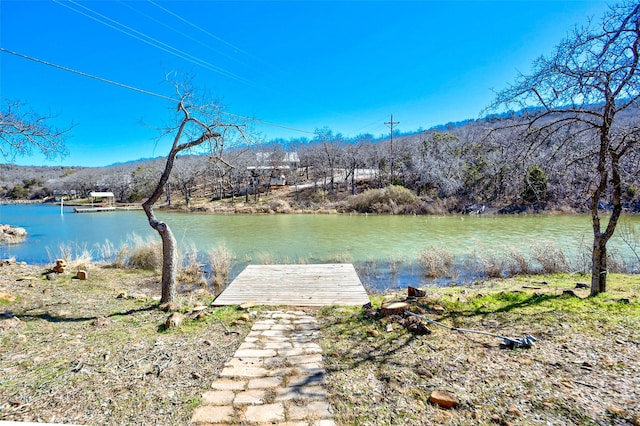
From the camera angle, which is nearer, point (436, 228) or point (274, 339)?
point (274, 339)

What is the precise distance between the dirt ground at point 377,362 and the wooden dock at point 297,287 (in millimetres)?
692

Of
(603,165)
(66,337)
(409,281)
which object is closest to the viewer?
(66,337)

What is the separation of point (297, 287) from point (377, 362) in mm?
3540

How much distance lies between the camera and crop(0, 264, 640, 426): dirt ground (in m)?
2.36

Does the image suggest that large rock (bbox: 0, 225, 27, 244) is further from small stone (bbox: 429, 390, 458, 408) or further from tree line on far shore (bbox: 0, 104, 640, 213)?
small stone (bbox: 429, 390, 458, 408)

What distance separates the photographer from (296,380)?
9.39 feet

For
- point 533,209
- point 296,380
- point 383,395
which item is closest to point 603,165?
point 383,395

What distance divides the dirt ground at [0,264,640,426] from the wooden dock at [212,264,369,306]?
0.69 meters

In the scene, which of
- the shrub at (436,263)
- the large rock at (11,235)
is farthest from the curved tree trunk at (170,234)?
the large rock at (11,235)

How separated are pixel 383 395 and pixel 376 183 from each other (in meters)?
38.1

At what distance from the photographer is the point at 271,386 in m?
2.78

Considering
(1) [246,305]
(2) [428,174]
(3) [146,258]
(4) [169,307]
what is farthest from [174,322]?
(2) [428,174]

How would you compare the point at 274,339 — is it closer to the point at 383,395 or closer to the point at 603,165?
the point at 383,395

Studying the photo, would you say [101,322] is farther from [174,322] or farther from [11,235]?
[11,235]
